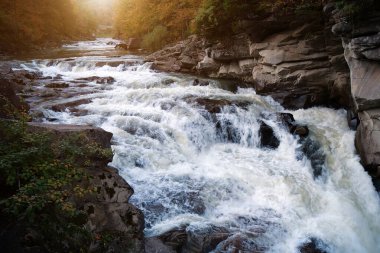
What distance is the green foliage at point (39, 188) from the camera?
3883mm

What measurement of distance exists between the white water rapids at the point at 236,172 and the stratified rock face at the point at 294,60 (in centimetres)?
78

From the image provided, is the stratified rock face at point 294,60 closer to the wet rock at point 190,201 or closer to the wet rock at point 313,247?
the wet rock at point 313,247

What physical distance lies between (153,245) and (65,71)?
16.2m

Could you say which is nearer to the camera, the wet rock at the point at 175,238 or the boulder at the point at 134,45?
the wet rock at the point at 175,238

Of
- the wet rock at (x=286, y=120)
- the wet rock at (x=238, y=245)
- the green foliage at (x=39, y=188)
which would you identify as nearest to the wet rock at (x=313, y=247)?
the wet rock at (x=238, y=245)

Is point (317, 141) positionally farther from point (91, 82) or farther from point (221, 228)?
point (91, 82)

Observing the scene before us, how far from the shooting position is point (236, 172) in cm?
886

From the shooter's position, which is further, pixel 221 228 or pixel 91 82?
pixel 91 82

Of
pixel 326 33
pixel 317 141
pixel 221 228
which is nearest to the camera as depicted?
pixel 221 228

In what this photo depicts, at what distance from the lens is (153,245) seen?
5.86 meters

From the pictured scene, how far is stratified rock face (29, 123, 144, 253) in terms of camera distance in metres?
5.35

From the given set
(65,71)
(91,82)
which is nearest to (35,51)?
(65,71)

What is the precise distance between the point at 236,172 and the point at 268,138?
2.75 meters

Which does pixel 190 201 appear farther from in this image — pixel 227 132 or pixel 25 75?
pixel 25 75
